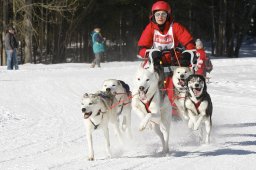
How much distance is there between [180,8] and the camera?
1427 inches

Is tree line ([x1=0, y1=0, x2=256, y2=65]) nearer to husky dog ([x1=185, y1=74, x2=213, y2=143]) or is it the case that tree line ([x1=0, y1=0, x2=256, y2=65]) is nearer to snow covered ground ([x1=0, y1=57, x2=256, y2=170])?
snow covered ground ([x1=0, y1=57, x2=256, y2=170])

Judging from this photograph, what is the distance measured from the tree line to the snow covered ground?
1345cm

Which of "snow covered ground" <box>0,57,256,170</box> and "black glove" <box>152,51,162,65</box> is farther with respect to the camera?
"black glove" <box>152,51,162,65</box>

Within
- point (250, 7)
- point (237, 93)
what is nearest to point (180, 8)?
point (250, 7)

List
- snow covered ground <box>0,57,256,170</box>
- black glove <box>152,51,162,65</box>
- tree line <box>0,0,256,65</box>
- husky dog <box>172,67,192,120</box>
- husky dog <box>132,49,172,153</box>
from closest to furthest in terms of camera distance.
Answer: snow covered ground <box>0,57,256,170</box> → husky dog <box>132,49,172,153</box> → black glove <box>152,51,162,65</box> → husky dog <box>172,67,192,120</box> → tree line <box>0,0,256,65</box>

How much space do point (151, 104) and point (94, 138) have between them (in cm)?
188

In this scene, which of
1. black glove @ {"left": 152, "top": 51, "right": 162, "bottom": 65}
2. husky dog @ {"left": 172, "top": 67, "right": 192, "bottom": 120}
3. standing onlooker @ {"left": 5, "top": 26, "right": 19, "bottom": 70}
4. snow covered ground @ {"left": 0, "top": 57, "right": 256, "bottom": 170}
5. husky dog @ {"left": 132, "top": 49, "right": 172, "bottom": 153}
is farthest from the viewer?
standing onlooker @ {"left": 5, "top": 26, "right": 19, "bottom": 70}

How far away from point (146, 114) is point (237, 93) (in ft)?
28.3

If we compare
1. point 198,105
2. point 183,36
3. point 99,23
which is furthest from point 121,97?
point 99,23

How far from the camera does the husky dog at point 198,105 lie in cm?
788

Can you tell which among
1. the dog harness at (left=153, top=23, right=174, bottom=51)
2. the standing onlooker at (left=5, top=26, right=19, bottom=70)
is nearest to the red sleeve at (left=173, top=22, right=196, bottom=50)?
the dog harness at (left=153, top=23, right=174, bottom=51)

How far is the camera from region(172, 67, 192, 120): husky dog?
27.2ft

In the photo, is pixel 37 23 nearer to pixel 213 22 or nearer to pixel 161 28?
pixel 213 22

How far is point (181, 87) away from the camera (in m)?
8.39
